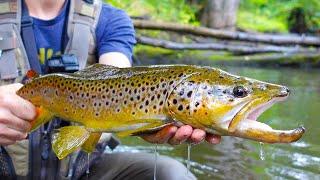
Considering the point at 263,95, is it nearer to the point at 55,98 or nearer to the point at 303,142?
the point at 55,98

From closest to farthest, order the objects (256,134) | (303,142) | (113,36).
→ (256,134) → (113,36) → (303,142)

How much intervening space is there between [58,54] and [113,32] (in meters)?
0.39

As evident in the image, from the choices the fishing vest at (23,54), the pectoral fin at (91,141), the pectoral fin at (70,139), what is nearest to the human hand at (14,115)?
the pectoral fin at (70,139)

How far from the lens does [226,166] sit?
4.63 metres

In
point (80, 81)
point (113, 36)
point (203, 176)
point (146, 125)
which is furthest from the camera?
point (203, 176)

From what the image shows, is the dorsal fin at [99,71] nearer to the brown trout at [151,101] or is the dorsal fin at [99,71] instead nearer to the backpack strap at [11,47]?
the brown trout at [151,101]

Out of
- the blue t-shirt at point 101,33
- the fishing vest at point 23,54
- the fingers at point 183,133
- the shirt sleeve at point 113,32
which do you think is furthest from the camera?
the shirt sleeve at point 113,32

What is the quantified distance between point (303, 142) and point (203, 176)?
4.59 feet

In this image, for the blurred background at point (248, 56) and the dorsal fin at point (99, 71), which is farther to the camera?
the blurred background at point (248, 56)

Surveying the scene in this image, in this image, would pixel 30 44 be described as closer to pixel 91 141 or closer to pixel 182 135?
pixel 91 141

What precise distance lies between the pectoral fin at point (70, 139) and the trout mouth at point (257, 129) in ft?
2.12

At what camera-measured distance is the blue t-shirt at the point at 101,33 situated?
10.5 feet

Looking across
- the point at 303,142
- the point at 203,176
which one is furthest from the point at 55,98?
the point at 303,142

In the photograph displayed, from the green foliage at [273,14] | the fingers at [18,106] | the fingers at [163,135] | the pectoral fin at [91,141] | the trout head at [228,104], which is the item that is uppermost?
the trout head at [228,104]
